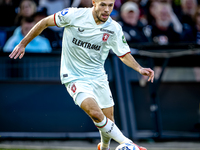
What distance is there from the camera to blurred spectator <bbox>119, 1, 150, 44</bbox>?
7.96 m

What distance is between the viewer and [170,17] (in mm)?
9109

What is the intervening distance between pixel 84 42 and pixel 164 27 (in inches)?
165

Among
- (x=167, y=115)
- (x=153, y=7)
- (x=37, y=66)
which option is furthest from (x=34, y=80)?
(x=153, y=7)

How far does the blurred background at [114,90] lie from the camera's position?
278 inches

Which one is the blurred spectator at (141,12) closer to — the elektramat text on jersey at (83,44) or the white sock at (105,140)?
the elektramat text on jersey at (83,44)

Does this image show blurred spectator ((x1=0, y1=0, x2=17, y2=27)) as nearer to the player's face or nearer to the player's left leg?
the player's face

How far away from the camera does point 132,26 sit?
8.04 m

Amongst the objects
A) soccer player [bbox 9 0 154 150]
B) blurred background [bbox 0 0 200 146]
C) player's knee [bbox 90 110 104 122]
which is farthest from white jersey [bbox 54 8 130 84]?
blurred background [bbox 0 0 200 146]

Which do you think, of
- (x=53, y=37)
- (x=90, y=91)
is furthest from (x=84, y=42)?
(x=53, y=37)

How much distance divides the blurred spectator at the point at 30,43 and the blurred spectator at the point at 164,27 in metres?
2.75

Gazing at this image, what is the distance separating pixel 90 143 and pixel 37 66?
195 centimetres

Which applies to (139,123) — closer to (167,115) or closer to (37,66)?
(167,115)

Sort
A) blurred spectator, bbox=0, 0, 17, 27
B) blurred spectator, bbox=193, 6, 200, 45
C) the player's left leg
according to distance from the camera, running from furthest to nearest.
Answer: blurred spectator, bbox=193, 6, 200, 45 < blurred spectator, bbox=0, 0, 17, 27 < the player's left leg

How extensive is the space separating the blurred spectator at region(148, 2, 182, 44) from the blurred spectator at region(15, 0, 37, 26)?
3.00 meters
